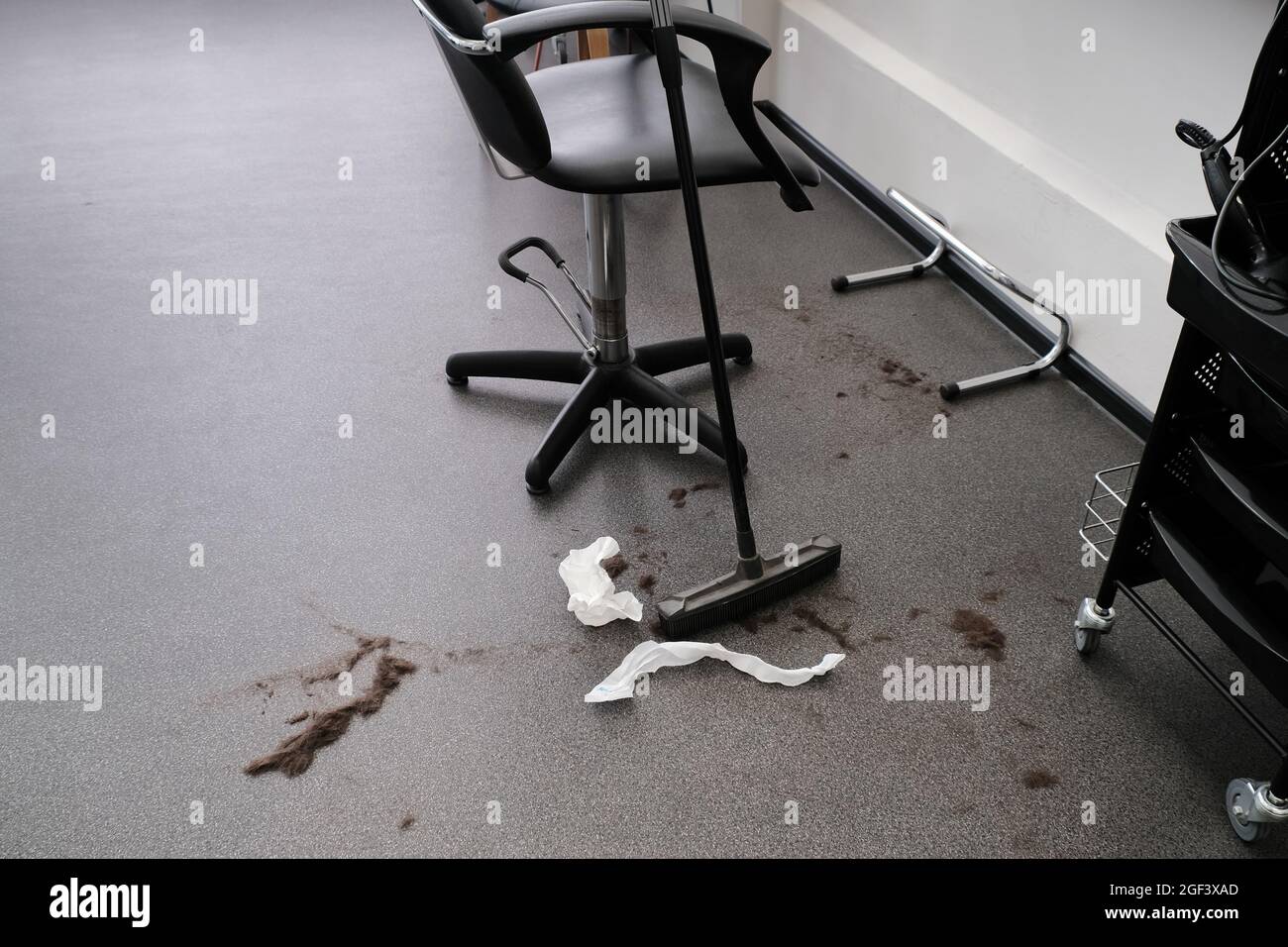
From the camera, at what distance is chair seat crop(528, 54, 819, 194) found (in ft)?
4.97

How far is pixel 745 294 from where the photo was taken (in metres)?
2.41

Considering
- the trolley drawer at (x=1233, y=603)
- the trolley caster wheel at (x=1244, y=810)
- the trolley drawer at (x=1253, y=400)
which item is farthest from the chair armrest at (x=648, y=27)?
the trolley caster wheel at (x=1244, y=810)

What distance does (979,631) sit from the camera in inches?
60.4

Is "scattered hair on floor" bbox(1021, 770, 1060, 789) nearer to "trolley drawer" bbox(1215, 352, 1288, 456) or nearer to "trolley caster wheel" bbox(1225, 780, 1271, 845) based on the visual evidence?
"trolley caster wheel" bbox(1225, 780, 1271, 845)

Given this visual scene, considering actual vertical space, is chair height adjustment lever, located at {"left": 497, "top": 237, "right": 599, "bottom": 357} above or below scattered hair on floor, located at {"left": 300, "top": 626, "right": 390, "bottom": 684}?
above

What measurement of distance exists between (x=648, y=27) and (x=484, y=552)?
86 cm

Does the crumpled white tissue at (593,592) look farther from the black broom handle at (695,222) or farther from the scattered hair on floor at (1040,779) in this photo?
the scattered hair on floor at (1040,779)

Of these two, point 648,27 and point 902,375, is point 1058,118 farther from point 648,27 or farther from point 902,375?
point 648,27

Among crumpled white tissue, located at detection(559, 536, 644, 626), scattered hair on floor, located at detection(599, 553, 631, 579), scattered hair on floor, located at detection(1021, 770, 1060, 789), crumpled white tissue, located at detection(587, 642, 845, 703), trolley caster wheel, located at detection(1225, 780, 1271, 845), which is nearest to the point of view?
trolley caster wheel, located at detection(1225, 780, 1271, 845)

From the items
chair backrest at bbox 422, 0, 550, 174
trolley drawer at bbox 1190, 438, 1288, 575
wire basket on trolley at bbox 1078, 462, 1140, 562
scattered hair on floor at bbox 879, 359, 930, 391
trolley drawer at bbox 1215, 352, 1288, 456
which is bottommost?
wire basket on trolley at bbox 1078, 462, 1140, 562

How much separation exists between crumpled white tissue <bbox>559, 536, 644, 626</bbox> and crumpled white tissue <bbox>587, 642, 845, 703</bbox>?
0.07 meters

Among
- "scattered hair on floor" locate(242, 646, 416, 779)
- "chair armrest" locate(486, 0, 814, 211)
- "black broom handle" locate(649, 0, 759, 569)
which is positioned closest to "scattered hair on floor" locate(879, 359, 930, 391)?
"black broom handle" locate(649, 0, 759, 569)

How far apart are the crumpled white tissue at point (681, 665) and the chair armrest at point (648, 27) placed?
2.49 feet
